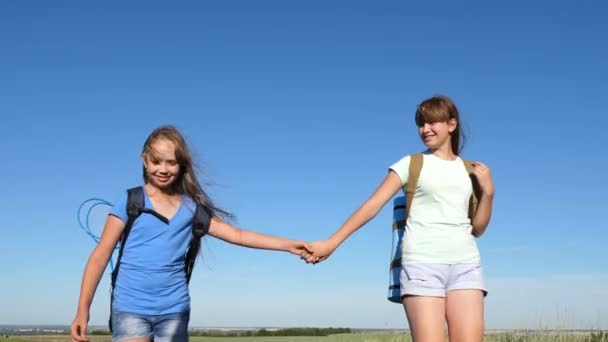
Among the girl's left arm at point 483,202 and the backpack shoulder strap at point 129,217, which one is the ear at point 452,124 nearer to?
the girl's left arm at point 483,202

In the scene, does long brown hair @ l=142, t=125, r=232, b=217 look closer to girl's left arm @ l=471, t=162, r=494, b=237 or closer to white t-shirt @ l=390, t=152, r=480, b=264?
white t-shirt @ l=390, t=152, r=480, b=264

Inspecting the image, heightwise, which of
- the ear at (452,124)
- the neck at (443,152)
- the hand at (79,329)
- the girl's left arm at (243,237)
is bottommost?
the hand at (79,329)

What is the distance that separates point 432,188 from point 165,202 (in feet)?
7.51

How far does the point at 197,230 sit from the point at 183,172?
548 mm

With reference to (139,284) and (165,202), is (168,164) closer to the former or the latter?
(165,202)

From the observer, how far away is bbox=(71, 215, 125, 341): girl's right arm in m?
6.07

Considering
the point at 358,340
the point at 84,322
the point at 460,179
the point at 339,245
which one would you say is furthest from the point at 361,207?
the point at 358,340

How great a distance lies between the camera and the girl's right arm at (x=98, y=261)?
19.9ft

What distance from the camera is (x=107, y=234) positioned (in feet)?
20.3

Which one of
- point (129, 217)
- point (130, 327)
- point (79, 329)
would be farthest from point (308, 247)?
point (79, 329)

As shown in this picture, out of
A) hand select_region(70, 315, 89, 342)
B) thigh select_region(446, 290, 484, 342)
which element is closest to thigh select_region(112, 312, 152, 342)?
hand select_region(70, 315, 89, 342)

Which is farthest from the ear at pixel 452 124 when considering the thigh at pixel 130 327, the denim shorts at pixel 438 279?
the thigh at pixel 130 327

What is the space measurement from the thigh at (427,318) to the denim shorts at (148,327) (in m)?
1.89

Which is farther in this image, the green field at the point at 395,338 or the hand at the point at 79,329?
the green field at the point at 395,338
